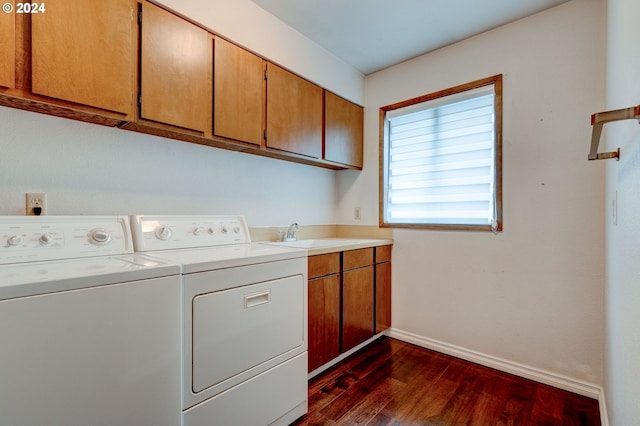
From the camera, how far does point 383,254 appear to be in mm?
2529

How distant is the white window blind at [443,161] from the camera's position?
217 centimetres

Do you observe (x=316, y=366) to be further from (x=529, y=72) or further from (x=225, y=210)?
(x=529, y=72)

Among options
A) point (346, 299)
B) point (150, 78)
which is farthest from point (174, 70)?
point (346, 299)

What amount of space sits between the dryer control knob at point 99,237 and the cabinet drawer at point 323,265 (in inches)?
41.7

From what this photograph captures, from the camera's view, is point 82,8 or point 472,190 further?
point 472,190

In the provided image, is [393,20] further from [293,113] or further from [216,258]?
[216,258]

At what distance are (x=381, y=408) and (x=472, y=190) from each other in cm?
161

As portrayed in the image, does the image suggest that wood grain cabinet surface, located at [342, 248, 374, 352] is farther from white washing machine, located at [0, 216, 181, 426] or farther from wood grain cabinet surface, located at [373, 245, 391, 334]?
white washing machine, located at [0, 216, 181, 426]

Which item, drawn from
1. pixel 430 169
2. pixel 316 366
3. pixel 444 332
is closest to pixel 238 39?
pixel 430 169

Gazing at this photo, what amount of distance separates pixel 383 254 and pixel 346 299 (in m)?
0.60

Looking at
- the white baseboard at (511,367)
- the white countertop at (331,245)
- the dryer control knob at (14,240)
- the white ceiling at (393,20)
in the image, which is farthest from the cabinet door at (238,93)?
the white baseboard at (511,367)

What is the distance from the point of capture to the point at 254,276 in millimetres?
1389

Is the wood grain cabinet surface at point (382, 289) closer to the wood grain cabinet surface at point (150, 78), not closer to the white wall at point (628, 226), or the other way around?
the wood grain cabinet surface at point (150, 78)

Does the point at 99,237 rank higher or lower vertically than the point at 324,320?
higher
